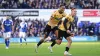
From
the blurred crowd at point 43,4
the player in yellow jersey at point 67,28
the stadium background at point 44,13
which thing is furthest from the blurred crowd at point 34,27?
the player in yellow jersey at point 67,28

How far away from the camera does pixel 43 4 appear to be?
4122cm

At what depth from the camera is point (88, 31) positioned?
40.0 metres

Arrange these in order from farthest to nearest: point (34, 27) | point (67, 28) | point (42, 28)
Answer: point (42, 28), point (34, 27), point (67, 28)

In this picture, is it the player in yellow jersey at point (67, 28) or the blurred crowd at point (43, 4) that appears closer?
the player in yellow jersey at point (67, 28)

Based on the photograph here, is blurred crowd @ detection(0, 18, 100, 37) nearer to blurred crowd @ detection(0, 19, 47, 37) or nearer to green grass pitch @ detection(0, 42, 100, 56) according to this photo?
blurred crowd @ detection(0, 19, 47, 37)

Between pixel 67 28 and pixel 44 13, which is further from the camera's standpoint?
pixel 44 13

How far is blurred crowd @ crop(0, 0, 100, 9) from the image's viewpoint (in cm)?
4100

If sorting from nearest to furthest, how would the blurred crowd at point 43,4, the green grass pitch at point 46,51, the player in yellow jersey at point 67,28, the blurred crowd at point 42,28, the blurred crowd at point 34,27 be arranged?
the player in yellow jersey at point 67,28, the green grass pitch at point 46,51, the blurred crowd at point 34,27, the blurred crowd at point 42,28, the blurred crowd at point 43,4

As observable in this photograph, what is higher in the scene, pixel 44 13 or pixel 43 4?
pixel 43 4

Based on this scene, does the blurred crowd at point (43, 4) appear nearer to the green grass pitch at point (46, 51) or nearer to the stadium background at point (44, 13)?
the stadium background at point (44, 13)

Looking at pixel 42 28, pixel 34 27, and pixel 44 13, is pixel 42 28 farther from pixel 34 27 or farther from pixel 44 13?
pixel 44 13

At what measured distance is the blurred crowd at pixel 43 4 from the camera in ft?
135

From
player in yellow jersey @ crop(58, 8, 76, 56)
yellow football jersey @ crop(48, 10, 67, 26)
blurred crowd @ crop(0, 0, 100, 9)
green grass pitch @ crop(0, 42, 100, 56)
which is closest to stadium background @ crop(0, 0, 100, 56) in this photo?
blurred crowd @ crop(0, 0, 100, 9)

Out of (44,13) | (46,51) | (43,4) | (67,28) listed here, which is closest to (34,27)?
(44,13)
